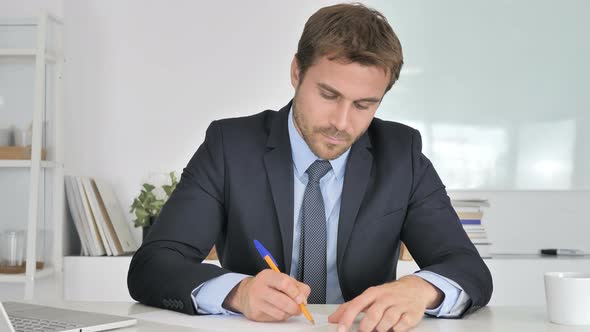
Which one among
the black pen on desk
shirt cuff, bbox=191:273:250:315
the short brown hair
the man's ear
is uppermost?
the short brown hair

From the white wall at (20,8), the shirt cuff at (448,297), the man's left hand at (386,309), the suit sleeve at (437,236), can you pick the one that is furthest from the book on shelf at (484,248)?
the white wall at (20,8)

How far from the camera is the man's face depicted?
A: 6.49 ft

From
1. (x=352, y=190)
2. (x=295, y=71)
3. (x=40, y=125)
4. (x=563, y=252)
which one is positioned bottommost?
(x=563, y=252)

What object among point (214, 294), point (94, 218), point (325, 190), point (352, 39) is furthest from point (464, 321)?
point (94, 218)

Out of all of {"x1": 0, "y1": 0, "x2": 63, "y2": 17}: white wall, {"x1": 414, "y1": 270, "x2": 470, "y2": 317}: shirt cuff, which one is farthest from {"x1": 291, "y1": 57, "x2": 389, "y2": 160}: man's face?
{"x1": 0, "y1": 0, "x2": 63, "y2": 17}: white wall

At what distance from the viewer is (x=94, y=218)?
366 cm

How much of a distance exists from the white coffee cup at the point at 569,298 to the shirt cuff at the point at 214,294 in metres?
0.60

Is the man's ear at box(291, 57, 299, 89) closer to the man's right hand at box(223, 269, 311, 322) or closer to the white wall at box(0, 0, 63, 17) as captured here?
the man's right hand at box(223, 269, 311, 322)

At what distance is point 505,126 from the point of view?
378cm

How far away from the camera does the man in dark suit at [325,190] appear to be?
199cm

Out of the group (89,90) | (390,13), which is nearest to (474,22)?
(390,13)

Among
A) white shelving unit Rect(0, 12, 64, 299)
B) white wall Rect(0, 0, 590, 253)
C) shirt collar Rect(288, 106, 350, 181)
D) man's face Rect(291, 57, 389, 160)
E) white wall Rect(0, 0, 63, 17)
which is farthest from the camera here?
white wall Rect(0, 0, 590, 253)

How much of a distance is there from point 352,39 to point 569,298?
31.6 inches

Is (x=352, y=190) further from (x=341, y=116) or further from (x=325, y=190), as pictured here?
(x=341, y=116)
